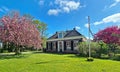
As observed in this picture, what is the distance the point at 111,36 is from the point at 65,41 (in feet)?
42.8

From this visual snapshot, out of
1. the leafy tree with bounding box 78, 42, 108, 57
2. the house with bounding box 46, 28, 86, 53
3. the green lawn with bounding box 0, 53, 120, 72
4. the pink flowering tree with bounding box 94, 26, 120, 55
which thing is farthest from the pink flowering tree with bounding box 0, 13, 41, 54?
the house with bounding box 46, 28, 86, 53

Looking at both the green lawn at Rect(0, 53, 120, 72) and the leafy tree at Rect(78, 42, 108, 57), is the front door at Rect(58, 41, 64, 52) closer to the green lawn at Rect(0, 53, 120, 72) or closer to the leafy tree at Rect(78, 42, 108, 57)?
the leafy tree at Rect(78, 42, 108, 57)

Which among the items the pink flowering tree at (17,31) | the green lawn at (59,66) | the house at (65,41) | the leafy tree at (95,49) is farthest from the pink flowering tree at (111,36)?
the pink flowering tree at (17,31)

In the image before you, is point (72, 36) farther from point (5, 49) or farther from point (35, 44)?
point (5, 49)

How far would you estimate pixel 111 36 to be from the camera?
22.0 metres

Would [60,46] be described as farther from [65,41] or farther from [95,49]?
[95,49]

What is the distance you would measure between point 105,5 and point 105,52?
22.8 ft

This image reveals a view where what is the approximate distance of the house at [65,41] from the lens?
30953mm

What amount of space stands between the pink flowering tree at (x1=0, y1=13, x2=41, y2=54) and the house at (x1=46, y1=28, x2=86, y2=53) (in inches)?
460

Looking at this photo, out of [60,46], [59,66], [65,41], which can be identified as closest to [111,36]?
[65,41]

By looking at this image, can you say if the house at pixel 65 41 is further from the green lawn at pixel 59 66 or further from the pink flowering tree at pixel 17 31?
the green lawn at pixel 59 66

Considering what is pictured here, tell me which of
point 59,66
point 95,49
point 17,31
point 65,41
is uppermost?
point 17,31

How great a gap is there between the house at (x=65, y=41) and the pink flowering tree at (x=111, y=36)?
276 inches

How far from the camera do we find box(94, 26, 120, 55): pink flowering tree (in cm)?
2145
